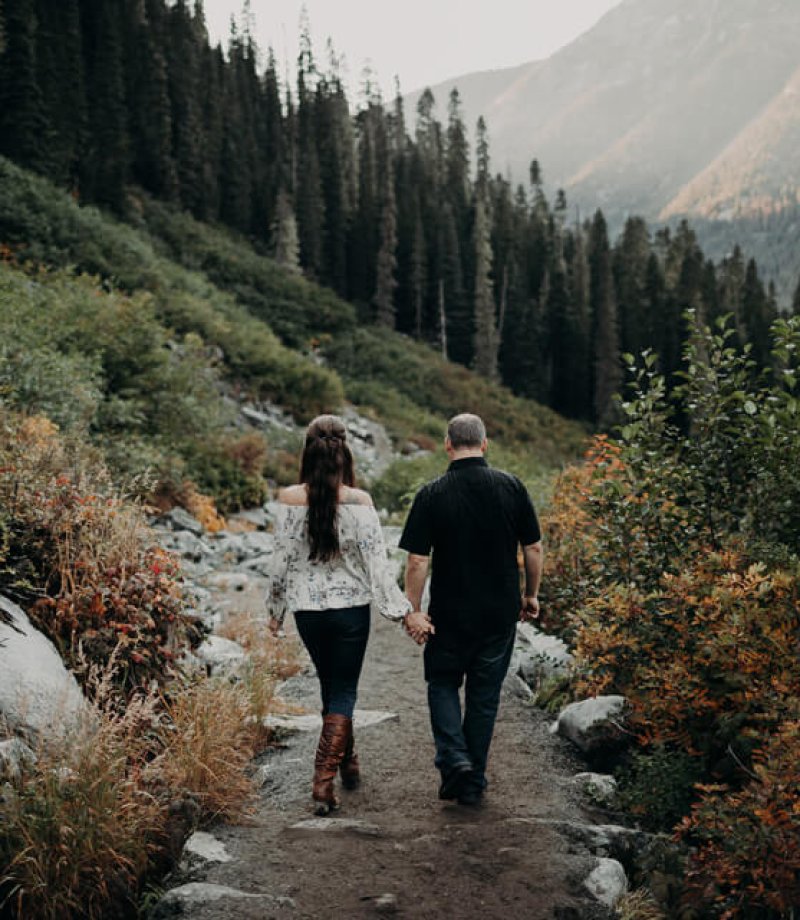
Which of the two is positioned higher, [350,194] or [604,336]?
[350,194]

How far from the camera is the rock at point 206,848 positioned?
334cm

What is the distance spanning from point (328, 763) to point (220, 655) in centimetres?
231

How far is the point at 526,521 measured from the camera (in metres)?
4.18

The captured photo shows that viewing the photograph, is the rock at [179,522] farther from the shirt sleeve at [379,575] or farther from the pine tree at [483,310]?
the pine tree at [483,310]

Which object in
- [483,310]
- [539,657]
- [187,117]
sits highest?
[187,117]

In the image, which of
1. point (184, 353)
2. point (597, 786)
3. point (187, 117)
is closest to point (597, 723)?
point (597, 786)

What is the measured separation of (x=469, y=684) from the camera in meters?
4.16

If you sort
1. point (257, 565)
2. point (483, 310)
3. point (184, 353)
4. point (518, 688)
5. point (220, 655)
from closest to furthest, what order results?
point (220, 655) → point (518, 688) → point (257, 565) → point (184, 353) → point (483, 310)

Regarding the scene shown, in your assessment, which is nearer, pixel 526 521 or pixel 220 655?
pixel 526 521

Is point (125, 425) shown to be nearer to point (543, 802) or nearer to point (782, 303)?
point (543, 802)

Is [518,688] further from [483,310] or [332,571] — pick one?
[483,310]

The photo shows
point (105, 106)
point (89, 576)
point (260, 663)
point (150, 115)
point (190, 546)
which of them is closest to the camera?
point (89, 576)

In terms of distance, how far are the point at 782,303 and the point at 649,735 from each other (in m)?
163

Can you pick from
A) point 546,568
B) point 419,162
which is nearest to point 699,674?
point 546,568
